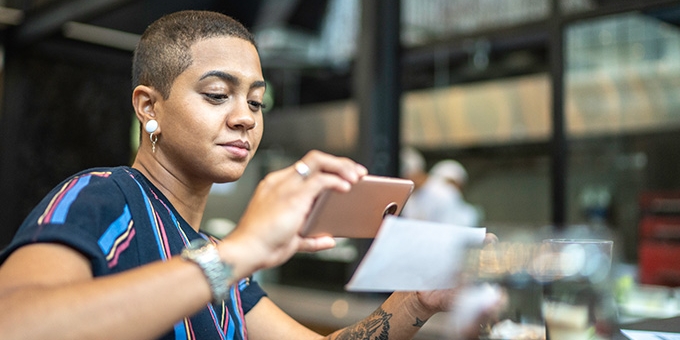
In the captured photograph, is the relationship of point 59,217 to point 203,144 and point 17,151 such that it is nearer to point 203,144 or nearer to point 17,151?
point 203,144

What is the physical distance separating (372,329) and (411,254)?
1.43ft

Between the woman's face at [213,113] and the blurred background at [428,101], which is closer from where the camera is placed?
the woman's face at [213,113]

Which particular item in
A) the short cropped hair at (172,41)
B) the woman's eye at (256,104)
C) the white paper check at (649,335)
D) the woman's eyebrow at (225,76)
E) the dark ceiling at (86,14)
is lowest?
the white paper check at (649,335)

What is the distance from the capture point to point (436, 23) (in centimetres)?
556

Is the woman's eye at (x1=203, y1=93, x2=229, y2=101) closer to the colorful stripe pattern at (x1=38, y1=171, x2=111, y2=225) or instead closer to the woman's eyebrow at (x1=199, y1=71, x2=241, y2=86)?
the woman's eyebrow at (x1=199, y1=71, x2=241, y2=86)

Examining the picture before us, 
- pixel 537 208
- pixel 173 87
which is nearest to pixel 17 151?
pixel 173 87

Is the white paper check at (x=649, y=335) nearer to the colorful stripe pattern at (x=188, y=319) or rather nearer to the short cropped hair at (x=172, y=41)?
the colorful stripe pattern at (x=188, y=319)

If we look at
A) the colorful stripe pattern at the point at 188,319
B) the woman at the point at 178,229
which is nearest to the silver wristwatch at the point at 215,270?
the woman at the point at 178,229

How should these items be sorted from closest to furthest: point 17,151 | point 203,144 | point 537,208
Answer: point 203,144, point 17,151, point 537,208

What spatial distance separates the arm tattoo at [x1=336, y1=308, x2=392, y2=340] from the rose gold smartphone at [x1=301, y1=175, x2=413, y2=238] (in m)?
0.36

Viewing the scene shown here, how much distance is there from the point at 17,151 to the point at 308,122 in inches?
150

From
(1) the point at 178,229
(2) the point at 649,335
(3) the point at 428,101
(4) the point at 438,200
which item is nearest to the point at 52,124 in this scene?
(1) the point at 178,229

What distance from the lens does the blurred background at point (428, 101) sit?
3078 mm

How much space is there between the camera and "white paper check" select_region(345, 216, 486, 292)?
2.48ft
